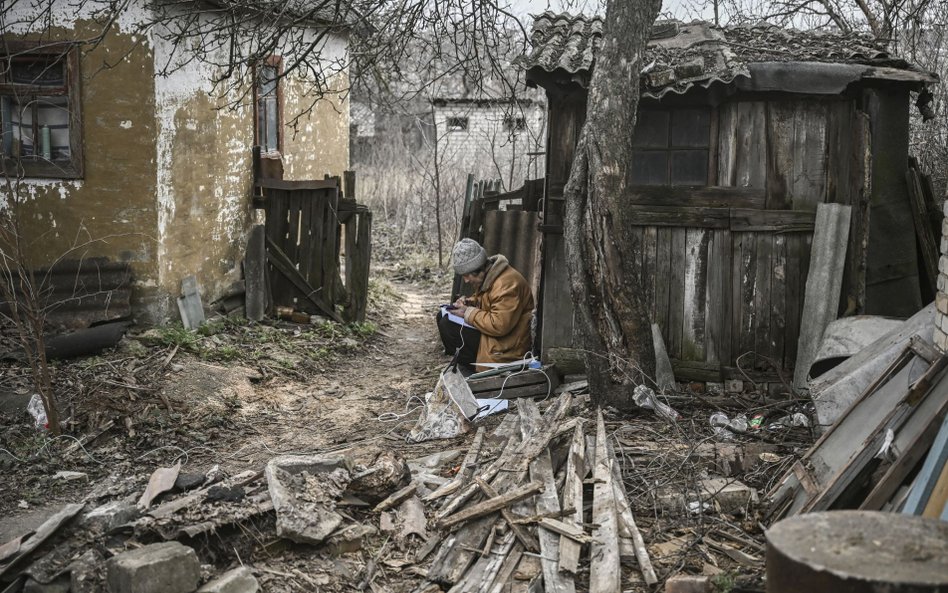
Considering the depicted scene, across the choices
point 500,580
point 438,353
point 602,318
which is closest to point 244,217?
point 438,353

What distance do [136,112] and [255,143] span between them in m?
2.32

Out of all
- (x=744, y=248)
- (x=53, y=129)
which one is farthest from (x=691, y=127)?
(x=53, y=129)

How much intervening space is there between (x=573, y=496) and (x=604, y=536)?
0.43 m

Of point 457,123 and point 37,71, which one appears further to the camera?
point 457,123

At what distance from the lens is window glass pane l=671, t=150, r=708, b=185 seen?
26.3 ft

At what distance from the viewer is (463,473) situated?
5879 mm

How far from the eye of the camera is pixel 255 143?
11.8 m

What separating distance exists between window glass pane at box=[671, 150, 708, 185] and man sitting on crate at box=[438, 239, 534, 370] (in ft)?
5.71

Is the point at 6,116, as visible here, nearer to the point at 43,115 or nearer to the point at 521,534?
the point at 43,115

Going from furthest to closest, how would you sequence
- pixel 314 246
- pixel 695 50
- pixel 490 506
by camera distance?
pixel 314 246 → pixel 695 50 → pixel 490 506

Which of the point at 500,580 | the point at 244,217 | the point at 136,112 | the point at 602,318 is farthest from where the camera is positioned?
the point at 244,217

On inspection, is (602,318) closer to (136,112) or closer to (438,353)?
(438,353)

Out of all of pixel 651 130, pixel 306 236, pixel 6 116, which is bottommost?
pixel 306 236

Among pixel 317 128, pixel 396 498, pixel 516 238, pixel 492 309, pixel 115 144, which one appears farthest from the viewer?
pixel 317 128
